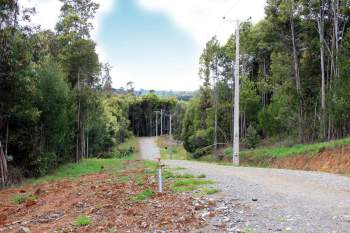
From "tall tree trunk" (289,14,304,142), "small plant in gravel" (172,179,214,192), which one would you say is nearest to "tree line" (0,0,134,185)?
"small plant in gravel" (172,179,214,192)

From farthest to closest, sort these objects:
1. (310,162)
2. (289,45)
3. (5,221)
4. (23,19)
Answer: (289,45), (310,162), (23,19), (5,221)

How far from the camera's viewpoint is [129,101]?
344 feet

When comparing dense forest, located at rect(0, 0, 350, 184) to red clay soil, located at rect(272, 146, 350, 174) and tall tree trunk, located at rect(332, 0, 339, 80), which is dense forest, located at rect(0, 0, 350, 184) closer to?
tall tree trunk, located at rect(332, 0, 339, 80)

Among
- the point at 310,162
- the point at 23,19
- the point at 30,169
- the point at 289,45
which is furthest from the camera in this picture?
the point at 289,45

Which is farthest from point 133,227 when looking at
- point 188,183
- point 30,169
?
point 30,169

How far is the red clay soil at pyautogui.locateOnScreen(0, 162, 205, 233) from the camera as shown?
7301 millimetres

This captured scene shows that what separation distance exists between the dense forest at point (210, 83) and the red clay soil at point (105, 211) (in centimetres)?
744

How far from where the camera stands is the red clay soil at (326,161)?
1656 cm

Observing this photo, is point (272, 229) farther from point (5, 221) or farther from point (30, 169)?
point (30, 169)

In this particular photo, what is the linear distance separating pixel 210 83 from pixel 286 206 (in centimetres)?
4012

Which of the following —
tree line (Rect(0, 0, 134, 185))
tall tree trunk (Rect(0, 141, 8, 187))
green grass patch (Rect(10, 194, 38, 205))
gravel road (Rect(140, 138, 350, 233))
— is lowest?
green grass patch (Rect(10, 194, 38, 205))

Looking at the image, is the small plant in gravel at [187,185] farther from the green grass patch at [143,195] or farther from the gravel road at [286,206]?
the green grass patch at [143,195]

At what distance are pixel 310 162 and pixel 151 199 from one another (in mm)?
12021

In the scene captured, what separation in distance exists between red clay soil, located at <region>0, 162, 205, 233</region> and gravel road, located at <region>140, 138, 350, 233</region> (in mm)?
808
